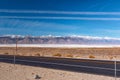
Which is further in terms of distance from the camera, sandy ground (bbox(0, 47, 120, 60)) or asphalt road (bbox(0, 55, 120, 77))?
sandy ground (bbox(0, 47, 120, 60))

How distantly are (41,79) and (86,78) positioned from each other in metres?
3.05

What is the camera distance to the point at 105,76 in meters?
24.7

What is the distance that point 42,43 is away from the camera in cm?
19988

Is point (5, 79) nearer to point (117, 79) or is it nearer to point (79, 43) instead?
point (117, 79)

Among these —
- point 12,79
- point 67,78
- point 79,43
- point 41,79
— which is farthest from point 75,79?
point 79,43

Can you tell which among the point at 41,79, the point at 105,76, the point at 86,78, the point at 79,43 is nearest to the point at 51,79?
the point at 41,79

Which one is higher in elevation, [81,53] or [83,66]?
[81,53]

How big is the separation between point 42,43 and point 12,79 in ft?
579

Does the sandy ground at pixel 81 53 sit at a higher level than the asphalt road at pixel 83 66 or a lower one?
higher

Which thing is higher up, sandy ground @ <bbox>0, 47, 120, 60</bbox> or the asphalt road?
sandy ground @ <bbox>0, 47, 120, 60</bbox>

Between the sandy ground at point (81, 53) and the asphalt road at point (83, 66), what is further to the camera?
the sandy ground at point (81, 53)

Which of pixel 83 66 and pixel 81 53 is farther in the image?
pixel 81 53

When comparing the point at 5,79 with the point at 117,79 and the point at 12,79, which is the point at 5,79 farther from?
the point at 117,79

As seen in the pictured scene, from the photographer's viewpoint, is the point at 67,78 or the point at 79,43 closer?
the point at 67,78
